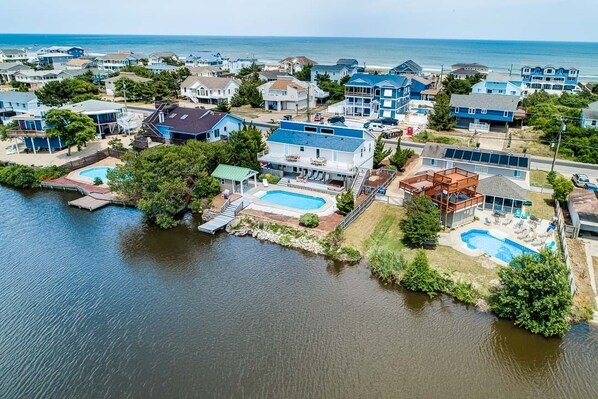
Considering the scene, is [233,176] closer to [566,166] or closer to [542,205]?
[542,205]

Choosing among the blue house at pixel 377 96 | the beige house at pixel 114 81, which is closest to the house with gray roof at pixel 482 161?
the blue house at pixel 377 96

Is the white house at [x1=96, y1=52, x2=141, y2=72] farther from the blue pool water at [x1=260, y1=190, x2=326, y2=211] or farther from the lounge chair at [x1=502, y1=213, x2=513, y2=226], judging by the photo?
the lounge chair at [x1=502, y1=213, x2=513, y2=226]

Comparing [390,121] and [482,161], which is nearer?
[482,161]

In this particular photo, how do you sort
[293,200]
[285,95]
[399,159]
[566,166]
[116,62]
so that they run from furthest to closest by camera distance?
1. [116,62]
2. [285,95]
3. [566,166]
4. [399,159]
5. [293,200]

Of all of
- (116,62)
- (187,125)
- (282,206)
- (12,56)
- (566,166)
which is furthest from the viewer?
(12,56)

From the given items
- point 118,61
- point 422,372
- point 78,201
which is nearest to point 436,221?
point 422,372

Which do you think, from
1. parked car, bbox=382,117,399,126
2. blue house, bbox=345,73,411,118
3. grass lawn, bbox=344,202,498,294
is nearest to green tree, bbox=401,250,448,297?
grass lawn, bbox=344,202,498,294

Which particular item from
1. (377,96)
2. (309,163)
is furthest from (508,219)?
(377,96)

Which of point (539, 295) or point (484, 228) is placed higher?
point (539, 295)
